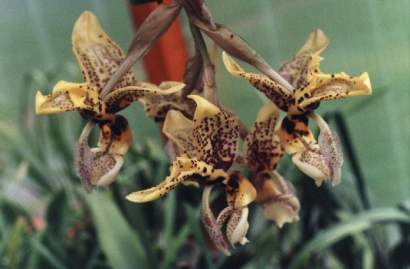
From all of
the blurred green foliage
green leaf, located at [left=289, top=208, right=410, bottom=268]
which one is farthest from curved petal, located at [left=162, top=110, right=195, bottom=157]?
green leaf, located at [left=289, top=208, right=410, bottom=268]

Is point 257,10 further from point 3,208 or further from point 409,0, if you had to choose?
point 3,208

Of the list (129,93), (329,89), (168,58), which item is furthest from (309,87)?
(168,58)

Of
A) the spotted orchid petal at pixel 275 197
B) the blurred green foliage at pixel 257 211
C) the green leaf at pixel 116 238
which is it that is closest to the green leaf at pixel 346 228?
the blurred green foliage at pixel 257 211

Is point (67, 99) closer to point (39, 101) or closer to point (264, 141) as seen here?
point (39, 101)

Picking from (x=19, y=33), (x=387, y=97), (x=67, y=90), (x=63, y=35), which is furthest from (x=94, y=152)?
(x=19, y=33)

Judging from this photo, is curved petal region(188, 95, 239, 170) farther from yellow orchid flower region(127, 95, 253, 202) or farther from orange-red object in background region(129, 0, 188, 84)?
orange-red object in background region(129, 0, 188, 84)

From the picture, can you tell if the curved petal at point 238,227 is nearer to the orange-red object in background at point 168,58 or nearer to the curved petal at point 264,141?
the curved petal at point 264,141
